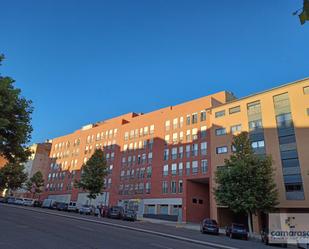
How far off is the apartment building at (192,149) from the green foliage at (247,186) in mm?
8153

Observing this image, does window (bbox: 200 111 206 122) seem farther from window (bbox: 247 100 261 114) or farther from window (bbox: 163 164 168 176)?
window (bbox: 163 164 168 176)

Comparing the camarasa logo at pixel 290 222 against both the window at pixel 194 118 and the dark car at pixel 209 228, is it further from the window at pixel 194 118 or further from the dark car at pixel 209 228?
the window at pixel 194 118

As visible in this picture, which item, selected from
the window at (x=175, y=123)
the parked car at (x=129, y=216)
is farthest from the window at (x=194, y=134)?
the parked car at (x=129, y=216)

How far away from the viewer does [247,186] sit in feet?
105

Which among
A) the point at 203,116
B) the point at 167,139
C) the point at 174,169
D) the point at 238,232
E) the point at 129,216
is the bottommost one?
the point at 238,232

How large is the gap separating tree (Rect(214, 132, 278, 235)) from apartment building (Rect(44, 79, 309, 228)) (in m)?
8.17

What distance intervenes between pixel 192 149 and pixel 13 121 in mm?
44033

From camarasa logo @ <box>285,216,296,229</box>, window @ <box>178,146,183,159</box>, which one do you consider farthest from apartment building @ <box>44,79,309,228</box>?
camarasa logo @ <box>285,216,296,229</box>

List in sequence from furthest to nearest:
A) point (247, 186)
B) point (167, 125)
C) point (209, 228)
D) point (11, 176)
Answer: point (11, 176), point (167, 125), point (247, 186), point (209, 228)

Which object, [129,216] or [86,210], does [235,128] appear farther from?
[86,210]

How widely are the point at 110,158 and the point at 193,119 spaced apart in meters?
26.9

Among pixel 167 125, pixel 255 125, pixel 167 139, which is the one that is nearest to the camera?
pixel 255 125

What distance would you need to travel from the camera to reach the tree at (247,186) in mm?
31484

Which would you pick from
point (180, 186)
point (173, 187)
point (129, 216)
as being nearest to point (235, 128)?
point (180, 186)
